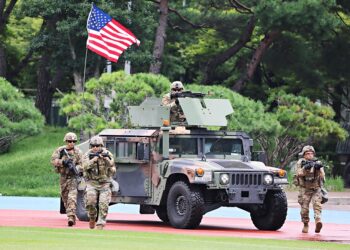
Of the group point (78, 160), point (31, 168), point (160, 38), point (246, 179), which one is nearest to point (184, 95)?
point (246, 179)

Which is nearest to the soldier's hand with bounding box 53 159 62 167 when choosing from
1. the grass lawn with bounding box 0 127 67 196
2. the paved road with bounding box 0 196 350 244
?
the paved road with bounding box 0 196 350 244

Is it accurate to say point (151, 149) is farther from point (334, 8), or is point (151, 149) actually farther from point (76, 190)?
point (334, 8)

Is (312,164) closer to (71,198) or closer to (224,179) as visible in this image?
(224,179)

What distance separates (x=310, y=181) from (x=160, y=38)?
80.7 feet

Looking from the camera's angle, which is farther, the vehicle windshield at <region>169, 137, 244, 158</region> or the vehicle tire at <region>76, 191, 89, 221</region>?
the vehicle tire at <region>76, 191, 89, 221</region>

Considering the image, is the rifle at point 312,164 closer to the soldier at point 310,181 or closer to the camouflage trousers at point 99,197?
the soldier at point 310,181

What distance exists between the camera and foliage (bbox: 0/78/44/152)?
3897 cm

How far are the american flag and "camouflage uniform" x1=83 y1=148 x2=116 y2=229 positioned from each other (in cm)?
1096

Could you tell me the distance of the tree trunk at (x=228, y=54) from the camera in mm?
50312

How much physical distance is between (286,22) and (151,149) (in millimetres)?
21175

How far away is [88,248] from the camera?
55.2 feet

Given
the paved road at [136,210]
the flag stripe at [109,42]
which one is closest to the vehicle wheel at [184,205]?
the paved road at [136,210]

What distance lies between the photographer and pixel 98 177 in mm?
22688

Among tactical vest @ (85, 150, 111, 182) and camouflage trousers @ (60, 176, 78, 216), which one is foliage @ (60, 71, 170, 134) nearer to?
camouflage trousers @ (60, 176, 78, 216)
